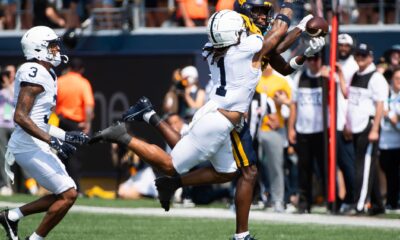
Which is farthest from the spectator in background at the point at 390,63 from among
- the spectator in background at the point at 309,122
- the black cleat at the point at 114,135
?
the black cleat at the point at 114,135

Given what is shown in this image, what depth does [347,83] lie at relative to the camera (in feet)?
47.6

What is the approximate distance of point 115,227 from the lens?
40.0ft

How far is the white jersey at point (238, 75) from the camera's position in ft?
32.3

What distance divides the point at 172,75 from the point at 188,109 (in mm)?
1010

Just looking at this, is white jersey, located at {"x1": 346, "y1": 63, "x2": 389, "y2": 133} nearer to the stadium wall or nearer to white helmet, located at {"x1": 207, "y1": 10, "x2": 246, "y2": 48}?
the stadium wall

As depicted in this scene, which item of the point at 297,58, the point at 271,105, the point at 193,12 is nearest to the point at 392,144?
the point at 271,105

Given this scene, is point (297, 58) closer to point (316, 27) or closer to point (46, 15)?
point (316, 27)

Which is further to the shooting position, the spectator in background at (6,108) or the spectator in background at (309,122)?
the spectator in background at (6,108)

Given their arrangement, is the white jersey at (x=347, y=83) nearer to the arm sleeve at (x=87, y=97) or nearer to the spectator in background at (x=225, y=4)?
the spectator in background at (x=225, y=4)

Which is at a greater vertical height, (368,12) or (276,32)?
(276,32)

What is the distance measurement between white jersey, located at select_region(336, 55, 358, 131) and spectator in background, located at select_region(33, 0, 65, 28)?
712 centimetres

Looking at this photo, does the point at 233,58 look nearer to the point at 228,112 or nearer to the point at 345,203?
the point at 228,112

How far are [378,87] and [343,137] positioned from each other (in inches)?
32.8

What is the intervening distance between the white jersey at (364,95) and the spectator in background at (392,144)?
1.53ft
